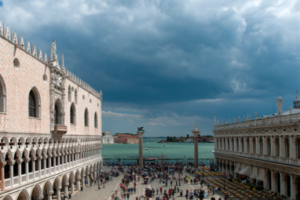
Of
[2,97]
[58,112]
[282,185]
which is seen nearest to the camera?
[2,97]

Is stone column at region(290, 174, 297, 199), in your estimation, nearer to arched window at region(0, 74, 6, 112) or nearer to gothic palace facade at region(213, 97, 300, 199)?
gothic palace facade at region(213, 97, 300, 199)

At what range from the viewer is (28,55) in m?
24.5

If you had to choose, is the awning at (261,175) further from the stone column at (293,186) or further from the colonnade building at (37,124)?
the colonnade building at (37,124)

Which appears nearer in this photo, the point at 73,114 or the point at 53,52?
the point at 53,52

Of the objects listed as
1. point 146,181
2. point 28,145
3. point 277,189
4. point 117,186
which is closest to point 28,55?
point 28,145

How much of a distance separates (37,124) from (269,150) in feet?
84.2

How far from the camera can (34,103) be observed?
26.5 metres

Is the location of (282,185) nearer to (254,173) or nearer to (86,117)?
(254,173)

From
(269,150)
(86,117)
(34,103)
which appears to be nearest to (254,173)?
(269,150)

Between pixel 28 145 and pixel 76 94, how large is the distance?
15650 millimetres

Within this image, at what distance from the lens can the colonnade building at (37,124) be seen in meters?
21.0

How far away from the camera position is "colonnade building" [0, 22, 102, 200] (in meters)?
21.0

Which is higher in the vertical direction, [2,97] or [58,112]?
[2,97]

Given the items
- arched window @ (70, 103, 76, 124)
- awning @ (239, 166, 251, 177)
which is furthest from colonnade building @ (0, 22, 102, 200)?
awning @ (239, 166, 251, 177)
